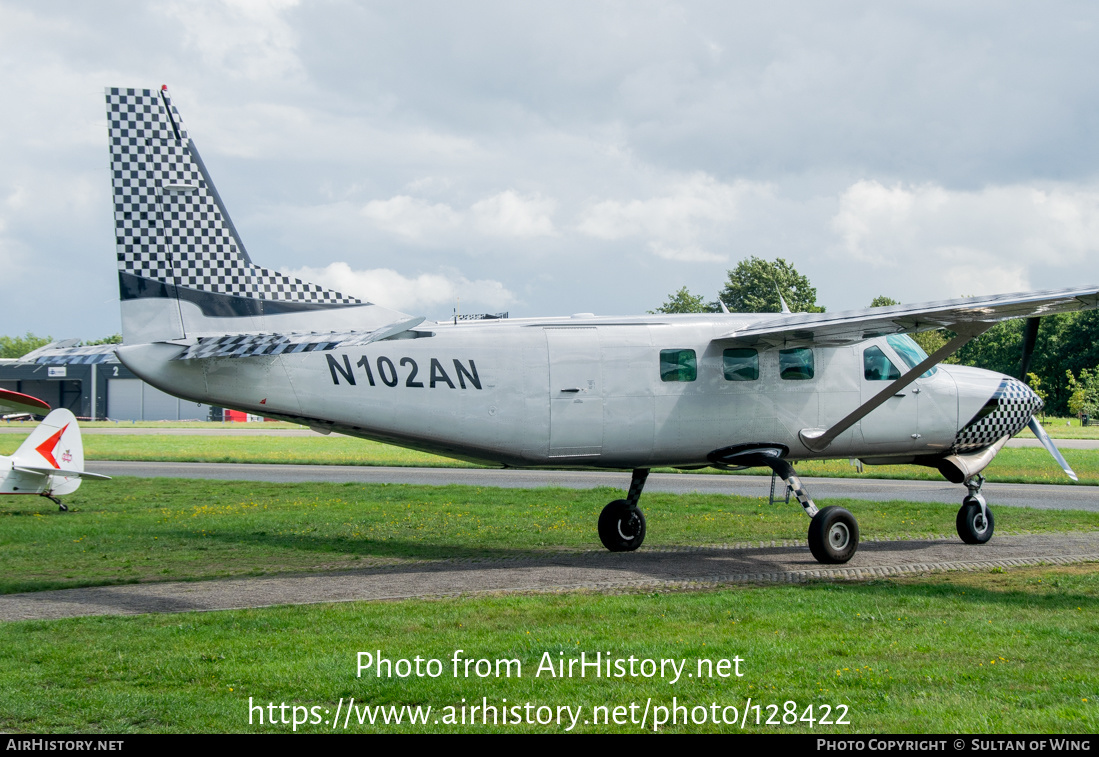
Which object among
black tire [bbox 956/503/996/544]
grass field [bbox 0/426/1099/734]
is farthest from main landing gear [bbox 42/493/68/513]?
black tire [bbox 956/503/996/544]

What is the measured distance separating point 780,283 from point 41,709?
88.6m

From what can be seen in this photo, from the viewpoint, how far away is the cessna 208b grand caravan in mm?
11289

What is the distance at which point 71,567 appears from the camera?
1288 centimetres

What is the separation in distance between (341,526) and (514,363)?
6979mm

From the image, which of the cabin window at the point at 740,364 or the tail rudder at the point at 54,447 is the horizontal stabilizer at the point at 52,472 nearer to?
the tail rudder at the point at 54,447

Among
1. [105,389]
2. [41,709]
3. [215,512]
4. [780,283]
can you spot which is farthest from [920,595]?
[105,389]

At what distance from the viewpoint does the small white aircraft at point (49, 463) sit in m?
19.8

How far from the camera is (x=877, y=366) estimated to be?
1411 centimetres

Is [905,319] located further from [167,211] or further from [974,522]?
[167,211]

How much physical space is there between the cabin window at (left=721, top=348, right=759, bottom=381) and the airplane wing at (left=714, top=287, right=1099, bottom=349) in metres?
0.16

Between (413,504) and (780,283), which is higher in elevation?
(780,283)

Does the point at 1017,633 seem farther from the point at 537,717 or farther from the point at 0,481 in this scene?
the point at 0,481

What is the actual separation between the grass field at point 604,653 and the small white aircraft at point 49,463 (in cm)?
1245

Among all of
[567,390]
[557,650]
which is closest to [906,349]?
[567,390]
